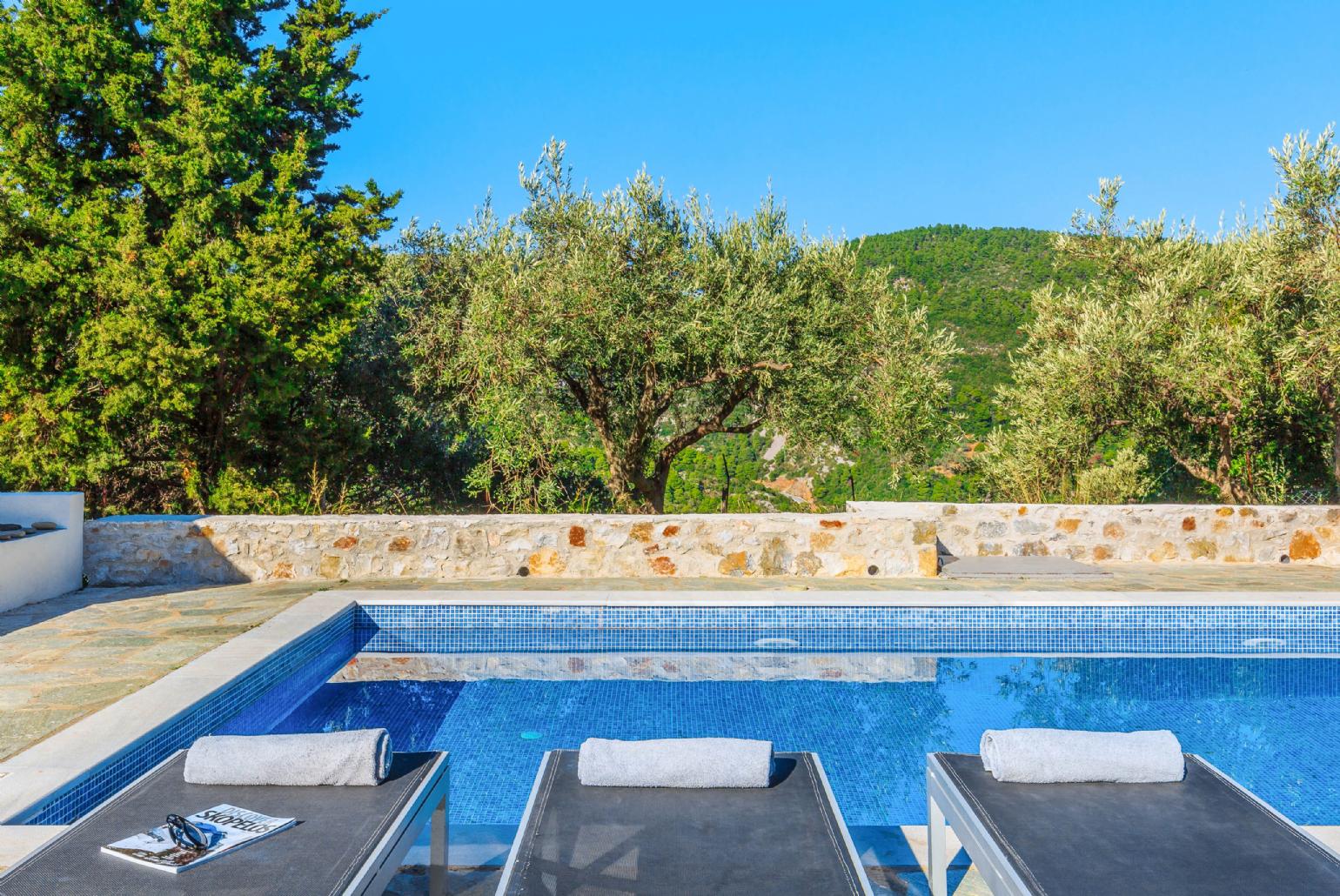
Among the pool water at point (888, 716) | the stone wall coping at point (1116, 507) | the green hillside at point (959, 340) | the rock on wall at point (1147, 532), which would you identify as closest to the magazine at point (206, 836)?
the pool water at point (888, 716)

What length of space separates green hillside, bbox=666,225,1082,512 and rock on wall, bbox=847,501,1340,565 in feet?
8.43

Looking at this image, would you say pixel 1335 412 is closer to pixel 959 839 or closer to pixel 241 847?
pixel 959 839

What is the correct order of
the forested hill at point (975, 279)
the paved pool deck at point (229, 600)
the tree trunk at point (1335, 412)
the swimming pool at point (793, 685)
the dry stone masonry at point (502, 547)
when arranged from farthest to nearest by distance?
the forested hill at point (975, 279) < the tree trunk at point (1335, 412) < the dry stone masonry at point (502, 547) < the paved pool deck at point (229, 600) < the swimming pool at point (793, 685)

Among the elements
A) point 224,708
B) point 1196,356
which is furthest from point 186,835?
point 1196,356

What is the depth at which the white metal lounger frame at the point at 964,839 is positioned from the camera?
2.11 metres

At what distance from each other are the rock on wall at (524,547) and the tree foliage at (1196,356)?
4463 millimetres

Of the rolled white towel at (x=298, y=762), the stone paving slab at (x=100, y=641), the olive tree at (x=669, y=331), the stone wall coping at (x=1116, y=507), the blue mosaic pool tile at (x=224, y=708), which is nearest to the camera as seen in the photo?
the rolled white towel at (x=298, y=762)

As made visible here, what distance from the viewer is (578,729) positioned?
461cm

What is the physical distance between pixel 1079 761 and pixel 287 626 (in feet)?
14.5

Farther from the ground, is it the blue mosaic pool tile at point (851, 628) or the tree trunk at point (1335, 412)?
the tree trunk at point (1335, 412)

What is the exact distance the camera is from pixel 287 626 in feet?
17.7

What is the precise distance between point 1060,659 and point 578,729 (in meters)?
3.20

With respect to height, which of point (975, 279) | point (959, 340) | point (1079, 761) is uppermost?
point (975, 279)

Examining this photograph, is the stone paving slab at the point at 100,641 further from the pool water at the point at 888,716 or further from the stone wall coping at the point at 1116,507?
the stone wall coping at the point at 1116,507
